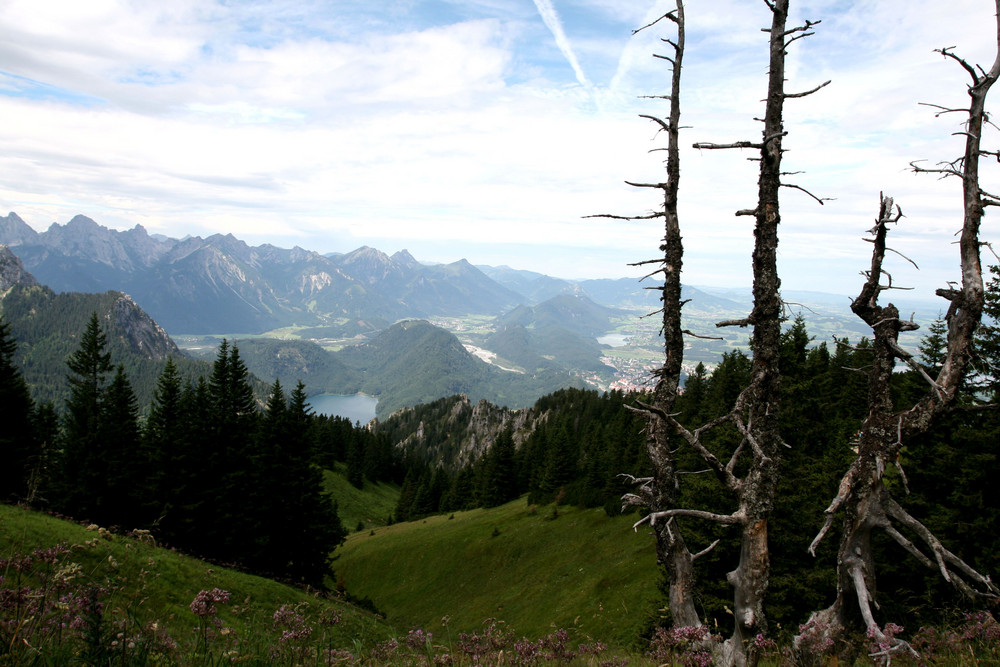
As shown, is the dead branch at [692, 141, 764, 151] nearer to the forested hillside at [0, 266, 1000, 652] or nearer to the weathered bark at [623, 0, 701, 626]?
the weathered bark at [623, 0, 701, 626]

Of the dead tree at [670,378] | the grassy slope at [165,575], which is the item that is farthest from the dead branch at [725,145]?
the grassy slope at [165,575]

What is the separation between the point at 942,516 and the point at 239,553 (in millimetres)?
35464

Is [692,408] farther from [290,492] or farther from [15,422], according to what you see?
[15,422]

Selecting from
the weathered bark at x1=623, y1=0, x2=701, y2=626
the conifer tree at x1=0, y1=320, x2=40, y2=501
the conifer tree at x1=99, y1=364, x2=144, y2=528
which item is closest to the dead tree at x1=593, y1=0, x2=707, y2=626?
the weathered bark at x1=623, y1=0, x2=701, y2=626

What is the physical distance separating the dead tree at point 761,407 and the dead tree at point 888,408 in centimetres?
80

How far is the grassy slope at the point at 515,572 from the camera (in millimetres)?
31875

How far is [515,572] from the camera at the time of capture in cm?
4506

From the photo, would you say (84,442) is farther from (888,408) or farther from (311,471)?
(888,408)

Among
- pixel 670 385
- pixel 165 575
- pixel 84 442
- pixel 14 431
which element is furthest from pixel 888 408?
pixel 14 431

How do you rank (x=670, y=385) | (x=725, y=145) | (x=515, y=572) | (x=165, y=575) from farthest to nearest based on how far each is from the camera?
(x=515, y=572), (x=165, y=575), (x=670, y=385), (x=725, y=145)

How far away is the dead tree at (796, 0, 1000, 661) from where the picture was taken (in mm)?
6672

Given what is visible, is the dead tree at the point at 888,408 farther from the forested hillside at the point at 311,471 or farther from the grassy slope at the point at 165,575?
the grassy slope at the point at 165,575

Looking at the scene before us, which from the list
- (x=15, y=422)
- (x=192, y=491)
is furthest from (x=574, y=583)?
(x=15, y=422)

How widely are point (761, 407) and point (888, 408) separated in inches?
68.7
